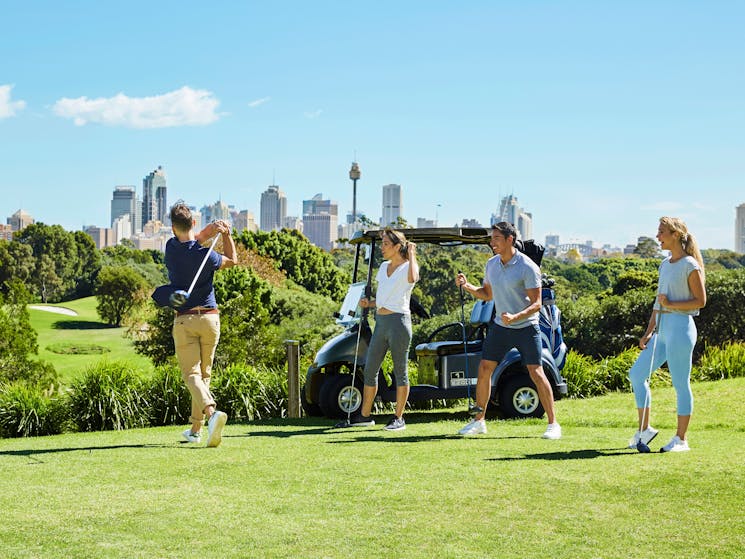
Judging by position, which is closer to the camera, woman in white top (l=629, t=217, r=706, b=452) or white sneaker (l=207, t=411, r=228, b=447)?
woman in white top (l=629, t=217, r=706, b=452)

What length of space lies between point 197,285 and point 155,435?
1.98 m

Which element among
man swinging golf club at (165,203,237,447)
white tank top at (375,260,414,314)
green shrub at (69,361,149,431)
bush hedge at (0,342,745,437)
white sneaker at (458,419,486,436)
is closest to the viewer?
man swinging golf club at (165,203,237,447)

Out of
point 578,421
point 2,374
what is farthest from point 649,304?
point 2,374

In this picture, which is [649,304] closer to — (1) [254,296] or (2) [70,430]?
(1) [254,296]

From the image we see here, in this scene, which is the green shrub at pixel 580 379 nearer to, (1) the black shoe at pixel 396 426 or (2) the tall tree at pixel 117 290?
(1) the black shoe at pixel 396 426

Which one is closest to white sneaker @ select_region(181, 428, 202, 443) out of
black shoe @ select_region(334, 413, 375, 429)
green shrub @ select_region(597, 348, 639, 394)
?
black shoe @ select_region(334, 413, 375, 429)

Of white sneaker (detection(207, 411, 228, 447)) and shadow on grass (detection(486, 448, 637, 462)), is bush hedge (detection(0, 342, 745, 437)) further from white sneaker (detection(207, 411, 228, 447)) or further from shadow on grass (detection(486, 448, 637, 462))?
shadow on grass (detection(486, 448, 637, 462))

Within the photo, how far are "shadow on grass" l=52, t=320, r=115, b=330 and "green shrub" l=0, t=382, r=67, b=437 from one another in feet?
204

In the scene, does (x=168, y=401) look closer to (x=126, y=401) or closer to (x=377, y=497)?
(x=126, y=401)

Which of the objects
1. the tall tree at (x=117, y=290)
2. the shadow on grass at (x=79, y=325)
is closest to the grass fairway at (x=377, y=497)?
the tall tree at (x=117, y=290)

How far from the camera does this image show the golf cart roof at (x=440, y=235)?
985cm

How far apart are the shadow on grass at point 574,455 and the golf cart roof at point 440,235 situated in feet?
10.2

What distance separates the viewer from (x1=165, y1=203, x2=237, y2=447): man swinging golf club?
7766 millimetres

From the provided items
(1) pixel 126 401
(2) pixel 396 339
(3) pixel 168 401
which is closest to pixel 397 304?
(2) pixel 396 339
